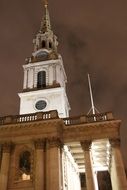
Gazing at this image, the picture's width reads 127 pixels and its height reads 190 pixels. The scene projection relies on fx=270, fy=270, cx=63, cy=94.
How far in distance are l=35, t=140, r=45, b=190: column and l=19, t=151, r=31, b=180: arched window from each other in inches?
56.5

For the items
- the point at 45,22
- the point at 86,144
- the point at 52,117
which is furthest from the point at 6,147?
the point at 45,22

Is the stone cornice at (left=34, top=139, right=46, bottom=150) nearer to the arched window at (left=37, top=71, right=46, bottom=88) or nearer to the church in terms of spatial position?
the church

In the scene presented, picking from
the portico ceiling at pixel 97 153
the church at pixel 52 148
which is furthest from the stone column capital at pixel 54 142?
the portico ceiling at pixel 97 153

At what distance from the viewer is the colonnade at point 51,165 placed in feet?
78.4

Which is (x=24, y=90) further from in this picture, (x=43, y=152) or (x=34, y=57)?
(x=43, y=152)

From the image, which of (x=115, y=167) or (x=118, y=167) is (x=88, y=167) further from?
(x=118, y=167)

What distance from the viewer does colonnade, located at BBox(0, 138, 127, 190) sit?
23891mm

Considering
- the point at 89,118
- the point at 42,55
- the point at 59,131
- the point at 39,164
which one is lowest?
the point at 39,164

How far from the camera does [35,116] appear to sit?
28.6 metres

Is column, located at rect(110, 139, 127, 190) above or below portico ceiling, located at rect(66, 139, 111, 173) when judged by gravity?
below

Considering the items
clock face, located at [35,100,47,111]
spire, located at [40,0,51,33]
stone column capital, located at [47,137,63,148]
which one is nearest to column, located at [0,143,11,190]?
stone column capital, located at [47,137,63,148]

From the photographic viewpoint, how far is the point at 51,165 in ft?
80.8

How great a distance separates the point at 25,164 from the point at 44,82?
47.8 feet

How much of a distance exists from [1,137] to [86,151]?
8.66 m
